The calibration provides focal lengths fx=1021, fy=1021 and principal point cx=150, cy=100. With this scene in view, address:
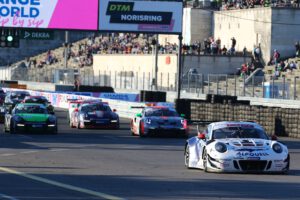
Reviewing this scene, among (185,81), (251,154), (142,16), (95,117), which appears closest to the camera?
(251,154)

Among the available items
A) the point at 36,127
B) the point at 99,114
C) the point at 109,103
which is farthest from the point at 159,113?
the point at 109,103

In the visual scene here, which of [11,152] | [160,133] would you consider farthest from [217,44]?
[11,152]

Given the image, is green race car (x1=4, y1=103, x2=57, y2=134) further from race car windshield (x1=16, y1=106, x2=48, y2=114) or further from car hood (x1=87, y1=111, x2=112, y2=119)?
car hood (x1=87, y1=111, x2=112, y2=119)

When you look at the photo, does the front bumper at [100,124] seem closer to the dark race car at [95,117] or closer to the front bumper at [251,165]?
the dark race car at [95,117]

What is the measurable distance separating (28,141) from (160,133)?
5.68 metres

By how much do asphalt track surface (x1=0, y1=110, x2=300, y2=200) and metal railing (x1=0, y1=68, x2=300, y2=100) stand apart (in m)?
18.8

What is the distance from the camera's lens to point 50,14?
51.6 m

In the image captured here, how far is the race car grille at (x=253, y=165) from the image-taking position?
19.9m

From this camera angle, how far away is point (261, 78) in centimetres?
5272

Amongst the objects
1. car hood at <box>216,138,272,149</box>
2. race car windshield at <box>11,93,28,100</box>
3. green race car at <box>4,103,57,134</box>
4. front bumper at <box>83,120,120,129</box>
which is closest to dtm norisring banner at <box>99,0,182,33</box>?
race car windshield at <box>11,93,28,100</box>

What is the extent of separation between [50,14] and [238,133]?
3159 centimetres

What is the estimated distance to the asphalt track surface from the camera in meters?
→ 16.0

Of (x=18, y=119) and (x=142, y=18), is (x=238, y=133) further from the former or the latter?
(x=142, y=18)

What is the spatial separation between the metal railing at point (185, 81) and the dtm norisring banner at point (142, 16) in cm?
502
